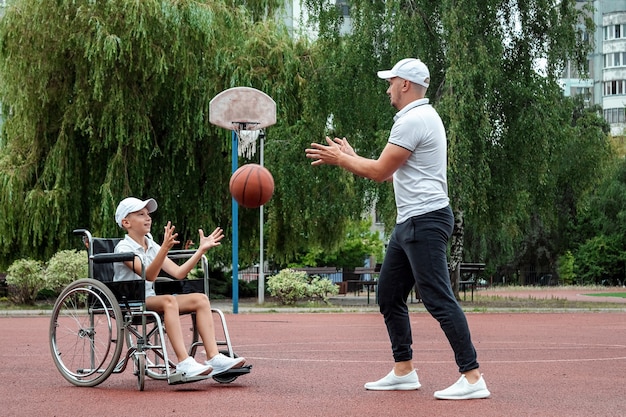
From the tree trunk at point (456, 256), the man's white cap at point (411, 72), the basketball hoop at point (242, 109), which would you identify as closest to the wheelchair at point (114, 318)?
the man's white cap at point (411, 72)

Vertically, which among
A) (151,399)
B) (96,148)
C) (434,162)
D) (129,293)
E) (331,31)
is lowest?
(151,399)

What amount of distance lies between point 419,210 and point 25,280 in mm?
19332

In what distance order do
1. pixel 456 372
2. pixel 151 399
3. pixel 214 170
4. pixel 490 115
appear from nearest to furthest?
pixel 151 399, pixel 456 372, pixel 490 115, pixel 214 170

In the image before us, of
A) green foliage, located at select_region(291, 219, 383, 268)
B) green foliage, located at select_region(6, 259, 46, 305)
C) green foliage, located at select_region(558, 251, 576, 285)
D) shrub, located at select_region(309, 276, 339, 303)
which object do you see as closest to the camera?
green foliage, located at select_region(6, 259, 46, 305)

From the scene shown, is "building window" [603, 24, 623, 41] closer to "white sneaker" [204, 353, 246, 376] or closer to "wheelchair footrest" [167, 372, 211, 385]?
"white sneaker" [204, 353, 246, 376]

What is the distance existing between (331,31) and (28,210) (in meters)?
8.91

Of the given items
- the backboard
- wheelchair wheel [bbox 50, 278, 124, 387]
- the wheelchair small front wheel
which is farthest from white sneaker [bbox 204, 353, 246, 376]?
the backboard

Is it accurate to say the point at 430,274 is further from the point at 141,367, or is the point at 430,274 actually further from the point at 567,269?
the point at 567,269

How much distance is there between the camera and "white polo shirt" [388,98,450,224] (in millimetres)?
7613

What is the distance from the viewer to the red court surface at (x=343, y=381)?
23.4 feet

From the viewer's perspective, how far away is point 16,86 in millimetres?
27766

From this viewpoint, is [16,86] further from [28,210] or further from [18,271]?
[18,271]

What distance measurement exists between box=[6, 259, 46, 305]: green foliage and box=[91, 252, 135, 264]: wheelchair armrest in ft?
56.1

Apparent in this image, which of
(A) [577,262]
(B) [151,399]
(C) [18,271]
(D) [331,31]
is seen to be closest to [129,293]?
(B) [151,399]
